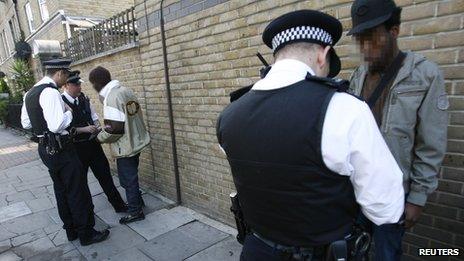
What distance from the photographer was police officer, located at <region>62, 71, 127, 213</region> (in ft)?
13.1

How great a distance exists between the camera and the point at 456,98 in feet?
6.31

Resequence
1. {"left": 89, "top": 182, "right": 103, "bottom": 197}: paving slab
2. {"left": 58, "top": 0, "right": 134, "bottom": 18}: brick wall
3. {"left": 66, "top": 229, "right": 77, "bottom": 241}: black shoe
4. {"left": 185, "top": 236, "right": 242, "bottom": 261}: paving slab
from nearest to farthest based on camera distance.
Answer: {"left": 185, "top": 236, "right": 242, "bottom": 261}: paving slab, {"left": 66, "top": 229, "right": 77, "bottom": 241}: black shoe, {"left": 89, "top": 182, "right": 103, "bottom": 197}: paving slab, {"left": 58, "top": 0, "right": 134, "bottom": 18}: brick wall

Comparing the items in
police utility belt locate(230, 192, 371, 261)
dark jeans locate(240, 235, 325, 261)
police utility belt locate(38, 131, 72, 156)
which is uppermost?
police utility belt locate(38, 131, 72, 156)

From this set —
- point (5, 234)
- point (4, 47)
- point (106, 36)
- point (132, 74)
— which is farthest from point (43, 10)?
point (4, 47)

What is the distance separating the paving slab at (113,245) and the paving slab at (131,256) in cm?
7

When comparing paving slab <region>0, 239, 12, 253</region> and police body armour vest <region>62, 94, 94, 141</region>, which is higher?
police body armour vest <region>62, 94, 94, 141</region>

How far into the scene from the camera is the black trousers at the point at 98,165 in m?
4.27

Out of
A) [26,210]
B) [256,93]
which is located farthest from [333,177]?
[26,210]

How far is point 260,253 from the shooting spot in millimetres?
1537

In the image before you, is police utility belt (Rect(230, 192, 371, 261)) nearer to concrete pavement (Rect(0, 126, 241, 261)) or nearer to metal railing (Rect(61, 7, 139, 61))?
concrete pavement (Rect(0, 126, 241, 261))

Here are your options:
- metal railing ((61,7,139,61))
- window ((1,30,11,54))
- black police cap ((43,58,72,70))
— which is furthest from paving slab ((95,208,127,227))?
window ((1,30,11,54))

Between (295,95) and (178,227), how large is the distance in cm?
315

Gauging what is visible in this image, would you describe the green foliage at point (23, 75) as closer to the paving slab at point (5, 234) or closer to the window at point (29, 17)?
the window at point (29, 17)

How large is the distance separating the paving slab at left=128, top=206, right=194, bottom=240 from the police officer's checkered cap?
3.12 meters
